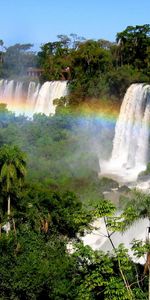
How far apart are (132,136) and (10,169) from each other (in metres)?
23.2

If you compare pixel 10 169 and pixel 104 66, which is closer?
pixel 10 169

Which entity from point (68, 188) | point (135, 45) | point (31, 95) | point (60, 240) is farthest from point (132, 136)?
point (60, 240)

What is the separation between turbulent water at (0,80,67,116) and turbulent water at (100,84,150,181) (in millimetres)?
12465

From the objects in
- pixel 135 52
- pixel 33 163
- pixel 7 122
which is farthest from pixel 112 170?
pixel 135 52

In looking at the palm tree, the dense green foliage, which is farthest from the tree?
the palm tree

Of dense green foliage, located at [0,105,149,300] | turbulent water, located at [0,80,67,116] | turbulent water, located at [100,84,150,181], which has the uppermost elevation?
turbulent water, located at [0,80,67,116]

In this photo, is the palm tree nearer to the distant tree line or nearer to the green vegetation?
the green vegetation

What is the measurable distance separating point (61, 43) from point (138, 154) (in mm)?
38214

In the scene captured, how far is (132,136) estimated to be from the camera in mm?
44219

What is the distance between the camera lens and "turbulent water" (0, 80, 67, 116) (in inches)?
2280

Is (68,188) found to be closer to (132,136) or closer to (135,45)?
(132,136)

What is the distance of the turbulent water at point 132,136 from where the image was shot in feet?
138

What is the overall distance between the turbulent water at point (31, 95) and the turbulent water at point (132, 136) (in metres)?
12.5

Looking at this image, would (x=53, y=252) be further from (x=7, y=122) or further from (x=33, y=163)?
(x=7, y=122)
